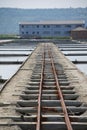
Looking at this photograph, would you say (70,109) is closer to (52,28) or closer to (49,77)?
(49,77)

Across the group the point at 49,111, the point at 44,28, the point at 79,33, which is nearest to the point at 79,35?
the point at 79,33

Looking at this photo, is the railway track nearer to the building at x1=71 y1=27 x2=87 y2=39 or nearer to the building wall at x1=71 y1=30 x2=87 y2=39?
the building at x1=71 y1=27 x2=87 y2=39

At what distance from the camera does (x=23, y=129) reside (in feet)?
26.8

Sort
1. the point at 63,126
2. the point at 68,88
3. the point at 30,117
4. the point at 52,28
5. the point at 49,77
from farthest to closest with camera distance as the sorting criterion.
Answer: the point at 52,28 → the point at 49,77 → the point at 68,88 → the point at 30,117 → the point at 63,126

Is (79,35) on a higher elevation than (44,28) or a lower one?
lower

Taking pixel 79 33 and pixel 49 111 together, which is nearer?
pixel 49 111

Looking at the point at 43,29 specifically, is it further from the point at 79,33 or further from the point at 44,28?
the point at 79,33

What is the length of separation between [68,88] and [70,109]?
401cm

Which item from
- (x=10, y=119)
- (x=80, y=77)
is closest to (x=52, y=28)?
(x=80, y=77)

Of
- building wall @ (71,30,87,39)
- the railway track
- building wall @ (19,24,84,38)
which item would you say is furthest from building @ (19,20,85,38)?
the railway track

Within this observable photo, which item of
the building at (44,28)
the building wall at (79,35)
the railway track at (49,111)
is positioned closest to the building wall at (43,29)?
the building at (44,28)

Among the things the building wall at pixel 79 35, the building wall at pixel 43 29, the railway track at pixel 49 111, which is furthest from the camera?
the building wall at pixel 43 29

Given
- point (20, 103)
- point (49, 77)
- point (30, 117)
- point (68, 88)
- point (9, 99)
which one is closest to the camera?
point (30, 117)

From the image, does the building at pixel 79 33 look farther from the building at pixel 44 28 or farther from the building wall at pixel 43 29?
the building at pixel 44 28
